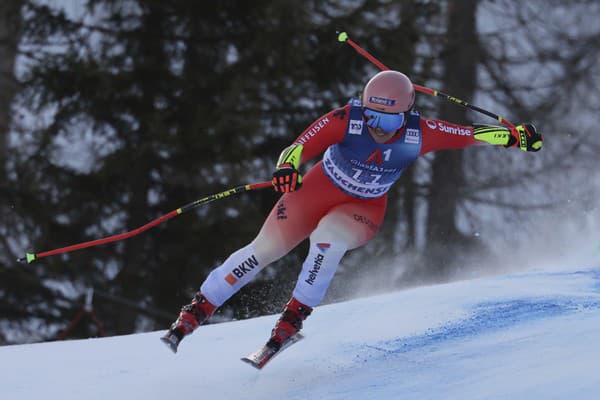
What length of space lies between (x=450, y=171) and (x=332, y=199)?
9.67 meters

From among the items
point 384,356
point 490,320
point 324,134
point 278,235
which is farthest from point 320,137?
point 490,320

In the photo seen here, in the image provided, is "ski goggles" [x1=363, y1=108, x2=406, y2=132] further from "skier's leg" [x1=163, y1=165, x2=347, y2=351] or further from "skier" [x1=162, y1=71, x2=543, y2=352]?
"skier's leg" [x1=163, y1=165, x2=347, y2=351]

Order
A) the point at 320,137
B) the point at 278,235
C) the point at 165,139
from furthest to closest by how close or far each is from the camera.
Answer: the point at 165,139 → the point at 278,235 → the point at 320,137

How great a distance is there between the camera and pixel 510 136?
4.62 metres

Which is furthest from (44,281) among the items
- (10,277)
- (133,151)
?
(133,151)

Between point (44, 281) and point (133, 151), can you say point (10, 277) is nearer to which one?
point (44, 281)

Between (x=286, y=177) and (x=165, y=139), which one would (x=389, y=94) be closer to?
(x=286, y=177)

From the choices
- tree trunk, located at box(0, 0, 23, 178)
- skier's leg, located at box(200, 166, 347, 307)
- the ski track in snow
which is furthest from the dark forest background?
skier's leg, located at box(200, 166, 347, 307)

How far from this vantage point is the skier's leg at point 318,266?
4176mm

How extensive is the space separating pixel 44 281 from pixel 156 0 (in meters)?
4.28

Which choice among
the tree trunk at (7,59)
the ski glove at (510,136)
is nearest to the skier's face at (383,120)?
the ski glove at (510,136)

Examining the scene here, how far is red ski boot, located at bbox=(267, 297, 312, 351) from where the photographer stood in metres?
4.19

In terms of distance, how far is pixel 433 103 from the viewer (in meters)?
13.8

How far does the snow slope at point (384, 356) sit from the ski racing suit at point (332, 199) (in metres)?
0.48
